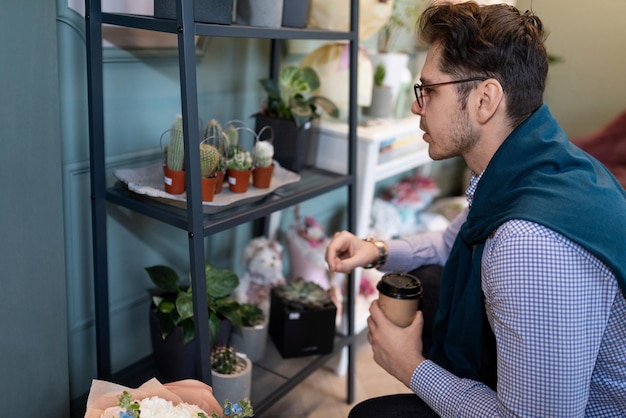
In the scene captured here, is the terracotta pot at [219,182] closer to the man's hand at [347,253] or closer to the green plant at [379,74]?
the man's hand at [347,253]

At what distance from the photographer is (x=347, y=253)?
65.7 inches

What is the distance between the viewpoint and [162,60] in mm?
1729

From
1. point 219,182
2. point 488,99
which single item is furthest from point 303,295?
point 488,99

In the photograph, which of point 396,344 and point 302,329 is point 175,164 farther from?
point 302,329

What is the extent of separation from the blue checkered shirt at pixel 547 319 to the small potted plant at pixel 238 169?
645mm

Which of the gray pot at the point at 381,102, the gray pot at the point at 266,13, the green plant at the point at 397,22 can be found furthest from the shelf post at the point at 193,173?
the green plant at the point at 397,22

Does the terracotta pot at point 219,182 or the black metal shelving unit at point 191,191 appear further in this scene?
the terracotta pot at point 219,182

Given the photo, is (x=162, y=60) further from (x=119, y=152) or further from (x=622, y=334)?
(x=622, y=334)

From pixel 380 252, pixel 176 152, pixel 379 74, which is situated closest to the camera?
pixel 176 152

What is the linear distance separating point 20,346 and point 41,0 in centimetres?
68

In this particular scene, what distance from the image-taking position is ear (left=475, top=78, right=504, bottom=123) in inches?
46.6

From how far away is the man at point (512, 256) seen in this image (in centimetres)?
103

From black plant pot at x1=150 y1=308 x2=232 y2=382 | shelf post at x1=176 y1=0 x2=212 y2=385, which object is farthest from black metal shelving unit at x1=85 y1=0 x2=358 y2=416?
black plant pot at x1=150 y1=308 x2=232 y2=382

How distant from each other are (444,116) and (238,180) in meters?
0.53
